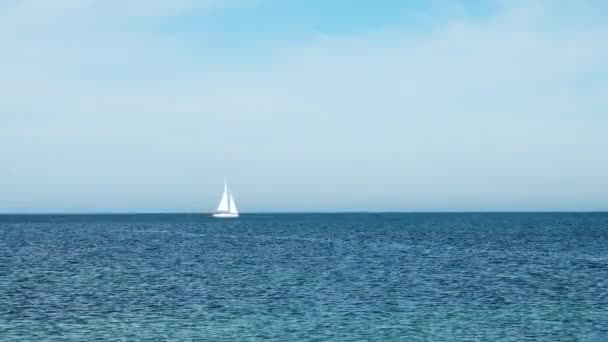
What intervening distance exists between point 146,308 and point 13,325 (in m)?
8.07

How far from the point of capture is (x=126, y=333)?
38.3 metres

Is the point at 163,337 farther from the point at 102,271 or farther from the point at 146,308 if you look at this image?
the point at 102,271

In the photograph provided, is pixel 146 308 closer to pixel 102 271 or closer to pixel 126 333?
pixel 126 333

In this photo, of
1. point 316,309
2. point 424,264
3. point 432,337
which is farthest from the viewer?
point 424,264

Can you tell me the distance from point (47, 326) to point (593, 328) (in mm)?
25248

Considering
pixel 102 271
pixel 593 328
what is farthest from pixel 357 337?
pixel 102 271

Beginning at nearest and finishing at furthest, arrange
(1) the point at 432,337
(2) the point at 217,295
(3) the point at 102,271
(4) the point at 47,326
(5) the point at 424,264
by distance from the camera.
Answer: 1. (1) the point at 432,337
2. (4) the point at 47,326
3. (2) the point at 217,295
4. (3) the point at 102,271
5. (5) the point at 424,264

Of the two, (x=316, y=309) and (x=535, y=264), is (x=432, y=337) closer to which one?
(x=316, y=309)

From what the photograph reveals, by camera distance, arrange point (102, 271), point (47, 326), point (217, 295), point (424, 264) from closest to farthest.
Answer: point (47, 326) < point (217, 295) < point (102, 271) < point (424, 264)

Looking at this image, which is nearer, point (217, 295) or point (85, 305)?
point (85, 305)

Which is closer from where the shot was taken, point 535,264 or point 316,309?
point 316,309

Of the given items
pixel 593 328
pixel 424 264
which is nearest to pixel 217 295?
pixel 593 328

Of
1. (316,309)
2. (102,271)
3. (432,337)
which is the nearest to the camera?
(432,337)

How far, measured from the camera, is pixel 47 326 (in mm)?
40031
